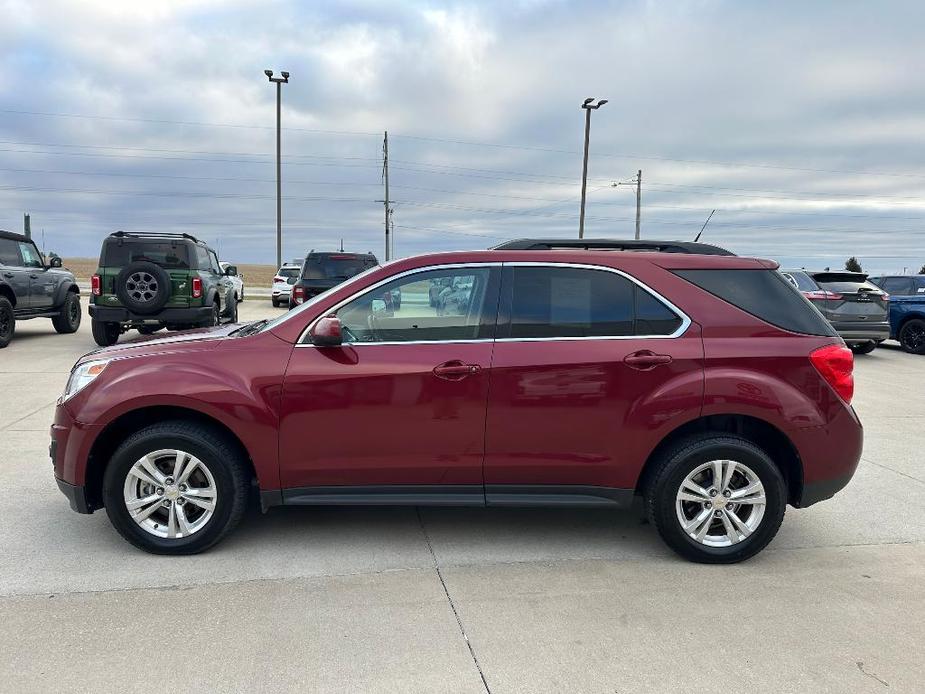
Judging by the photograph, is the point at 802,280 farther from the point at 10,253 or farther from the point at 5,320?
the point at 10,253

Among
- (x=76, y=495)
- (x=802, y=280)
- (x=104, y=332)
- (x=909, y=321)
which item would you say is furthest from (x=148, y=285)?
(x=909, y=321)

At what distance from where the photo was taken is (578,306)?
11.7 ft

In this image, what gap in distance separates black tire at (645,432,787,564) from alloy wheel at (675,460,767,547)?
0.02 meters

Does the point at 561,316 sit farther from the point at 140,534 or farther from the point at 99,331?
the point at 99,331

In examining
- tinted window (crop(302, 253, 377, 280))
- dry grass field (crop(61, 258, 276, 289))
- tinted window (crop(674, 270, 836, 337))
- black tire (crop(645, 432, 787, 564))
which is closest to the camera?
black tire (crop(645, 432, 787, 564))

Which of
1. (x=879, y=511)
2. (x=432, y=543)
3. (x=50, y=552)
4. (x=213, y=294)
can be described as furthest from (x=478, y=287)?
(x=213, y=294)

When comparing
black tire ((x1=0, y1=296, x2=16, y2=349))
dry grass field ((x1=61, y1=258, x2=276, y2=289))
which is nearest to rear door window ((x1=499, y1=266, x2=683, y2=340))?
black tire ((x1=0, y1=296, x2=16, y2=349))

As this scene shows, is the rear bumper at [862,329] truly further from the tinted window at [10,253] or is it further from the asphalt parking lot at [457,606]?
the tinted window at [10,253]

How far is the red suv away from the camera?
3.42m

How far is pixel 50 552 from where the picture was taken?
11.7 feet

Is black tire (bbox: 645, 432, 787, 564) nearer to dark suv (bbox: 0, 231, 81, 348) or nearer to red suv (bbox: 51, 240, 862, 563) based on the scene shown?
red suv (bbox: 51, 240, 862, 563)

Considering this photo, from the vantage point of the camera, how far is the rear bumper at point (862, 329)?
11914 mm

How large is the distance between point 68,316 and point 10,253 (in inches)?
80.8

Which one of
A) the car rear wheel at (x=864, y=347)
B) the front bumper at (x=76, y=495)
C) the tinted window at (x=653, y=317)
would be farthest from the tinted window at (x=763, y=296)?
the car rear wheel at (x=864, y=347)
